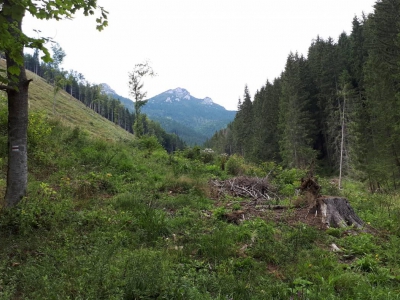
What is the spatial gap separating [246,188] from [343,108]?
23.6 metres

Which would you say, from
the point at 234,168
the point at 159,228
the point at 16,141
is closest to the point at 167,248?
the point at 159,228

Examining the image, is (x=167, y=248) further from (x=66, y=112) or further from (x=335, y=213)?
(x=66, y=112)

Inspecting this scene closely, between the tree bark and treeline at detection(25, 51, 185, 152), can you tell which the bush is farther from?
treeline at detection(25, 51, 185, 152)

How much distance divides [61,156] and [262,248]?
7.64 m

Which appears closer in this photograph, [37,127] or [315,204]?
[315,204]

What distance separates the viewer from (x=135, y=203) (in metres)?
6.79

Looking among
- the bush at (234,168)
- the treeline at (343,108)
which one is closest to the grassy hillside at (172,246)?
the bush at (234,168)

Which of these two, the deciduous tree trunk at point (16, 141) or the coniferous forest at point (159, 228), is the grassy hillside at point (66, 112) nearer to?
the coniferous forest at point (159, 228)

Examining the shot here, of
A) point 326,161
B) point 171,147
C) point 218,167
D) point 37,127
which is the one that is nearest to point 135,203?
point 37,127

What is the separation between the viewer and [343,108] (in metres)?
29.0

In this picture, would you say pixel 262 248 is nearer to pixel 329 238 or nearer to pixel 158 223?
pixel 329 238

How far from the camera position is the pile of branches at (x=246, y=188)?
9711mm

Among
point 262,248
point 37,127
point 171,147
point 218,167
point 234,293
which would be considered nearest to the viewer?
point 234,293

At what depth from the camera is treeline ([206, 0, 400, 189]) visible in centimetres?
2416
